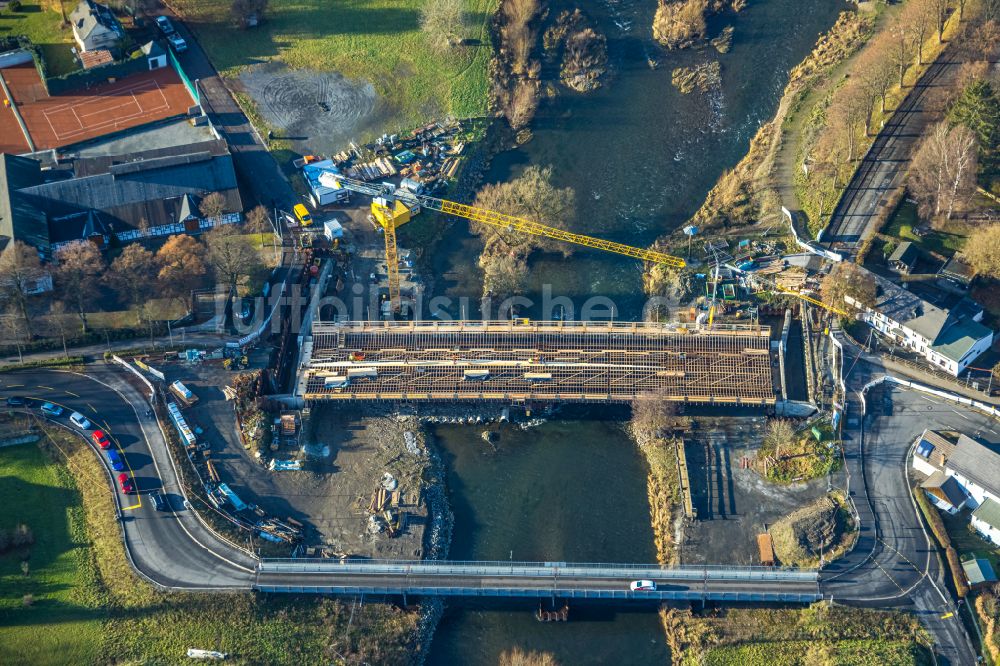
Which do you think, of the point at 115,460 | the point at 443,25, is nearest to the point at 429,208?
the point at 443,25

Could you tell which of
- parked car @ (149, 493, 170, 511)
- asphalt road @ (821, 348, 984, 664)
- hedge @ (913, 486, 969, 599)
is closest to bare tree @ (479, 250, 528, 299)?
asphalt road @ (821, 348, 984, 664)

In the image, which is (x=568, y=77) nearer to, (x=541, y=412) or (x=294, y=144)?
(x=294, y=144)

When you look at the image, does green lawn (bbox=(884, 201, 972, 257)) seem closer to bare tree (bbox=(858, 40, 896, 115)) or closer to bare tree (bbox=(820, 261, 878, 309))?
bare tree (bbox=(820, 261, 878, 309))

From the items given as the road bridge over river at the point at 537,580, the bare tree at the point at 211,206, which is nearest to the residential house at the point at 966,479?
the road bridge over river at the point at 537,580

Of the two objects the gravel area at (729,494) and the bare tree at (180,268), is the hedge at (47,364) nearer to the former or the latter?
the bare tree at (180,268)

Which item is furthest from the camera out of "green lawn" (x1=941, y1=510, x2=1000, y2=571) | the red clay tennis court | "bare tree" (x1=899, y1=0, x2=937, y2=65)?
"bare tree" (x1=899, y1=0, x2=937, y2=65)
